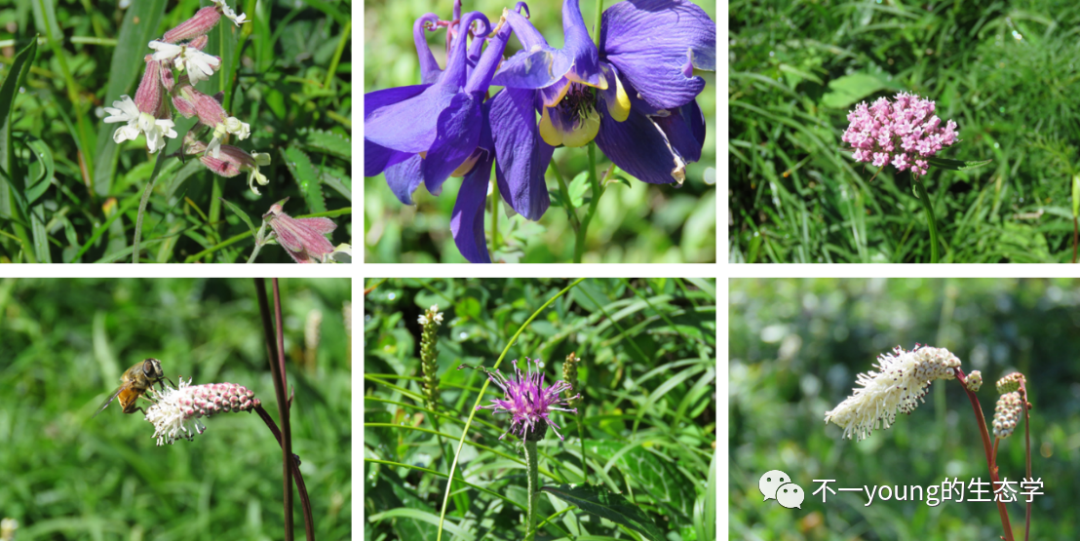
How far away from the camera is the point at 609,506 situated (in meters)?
0.98

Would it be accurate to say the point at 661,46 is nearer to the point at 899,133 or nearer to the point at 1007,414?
the point at 899,133

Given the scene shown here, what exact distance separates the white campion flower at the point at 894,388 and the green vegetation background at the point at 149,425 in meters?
0.96

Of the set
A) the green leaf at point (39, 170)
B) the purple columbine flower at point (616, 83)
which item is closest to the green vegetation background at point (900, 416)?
the purple columbine flower at point (616, 83)

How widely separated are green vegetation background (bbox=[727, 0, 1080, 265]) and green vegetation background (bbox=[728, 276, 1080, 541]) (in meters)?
0.51

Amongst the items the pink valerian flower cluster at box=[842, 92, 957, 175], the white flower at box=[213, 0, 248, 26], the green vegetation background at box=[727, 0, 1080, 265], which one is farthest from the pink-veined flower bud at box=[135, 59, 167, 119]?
the pink valerian flower cluster at box=[842, 92, 957, 175]

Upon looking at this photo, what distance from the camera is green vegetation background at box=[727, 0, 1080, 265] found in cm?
111

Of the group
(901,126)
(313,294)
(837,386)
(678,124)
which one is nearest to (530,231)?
(678,124)

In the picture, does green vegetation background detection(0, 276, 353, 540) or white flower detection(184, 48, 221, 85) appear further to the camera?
green vegetation background detection(0, 276, 353, 540)

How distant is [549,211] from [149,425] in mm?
993

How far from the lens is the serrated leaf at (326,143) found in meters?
1.05

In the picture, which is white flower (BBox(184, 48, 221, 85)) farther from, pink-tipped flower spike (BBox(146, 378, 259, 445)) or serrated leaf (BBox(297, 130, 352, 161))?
pink-tipped flower spike (BBox(146, 378, 259, 445))

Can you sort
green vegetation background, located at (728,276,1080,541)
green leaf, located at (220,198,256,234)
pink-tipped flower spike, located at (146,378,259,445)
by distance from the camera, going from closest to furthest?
pink-tipped flower spike, located at (146,378,259,445)
green leaf, located at (220,198,256,234)
green vegetation background, located at (728,276,1080,541)

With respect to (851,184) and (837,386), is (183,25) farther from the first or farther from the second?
(837,386)

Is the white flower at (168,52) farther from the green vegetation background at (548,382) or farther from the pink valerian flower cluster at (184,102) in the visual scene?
the green vegetation background at (548,382)
